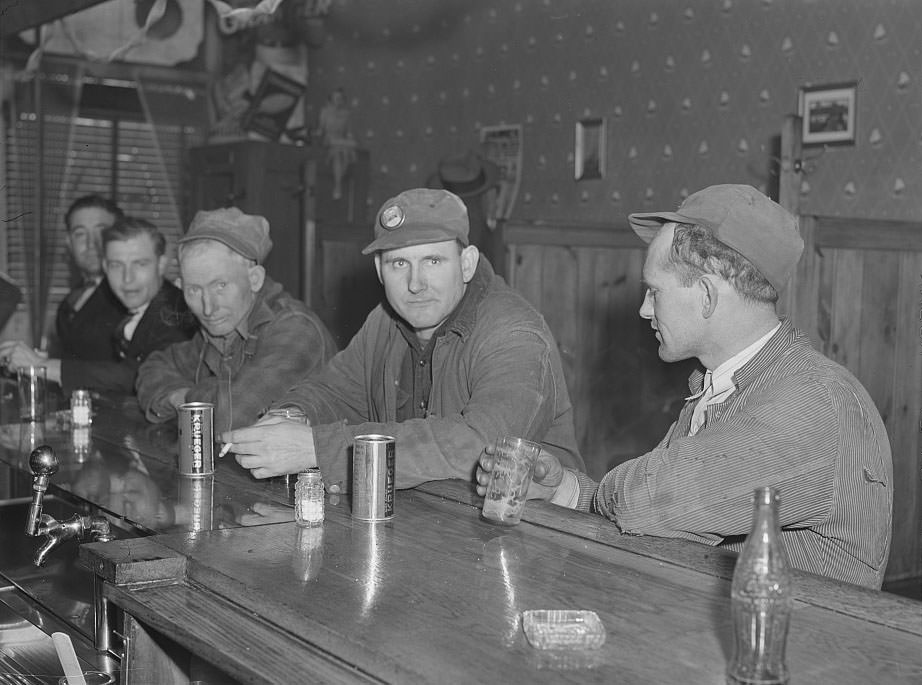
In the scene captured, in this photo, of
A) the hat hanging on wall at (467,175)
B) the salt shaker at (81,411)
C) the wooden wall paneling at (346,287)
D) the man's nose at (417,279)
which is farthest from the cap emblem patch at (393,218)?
the hat hanging on wall at (467,175)

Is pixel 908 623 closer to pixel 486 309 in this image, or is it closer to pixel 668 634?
pixel 668 634

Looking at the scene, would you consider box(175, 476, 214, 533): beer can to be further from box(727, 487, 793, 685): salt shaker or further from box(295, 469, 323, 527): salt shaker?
box(727, 487, 793, 685): salt shaker

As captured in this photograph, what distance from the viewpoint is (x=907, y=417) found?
3920 mm

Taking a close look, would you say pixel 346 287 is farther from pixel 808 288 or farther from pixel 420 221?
pixel 420 221

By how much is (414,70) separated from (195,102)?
196 centimetres

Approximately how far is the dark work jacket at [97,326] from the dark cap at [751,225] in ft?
9.49

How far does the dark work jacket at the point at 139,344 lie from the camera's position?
376 cm

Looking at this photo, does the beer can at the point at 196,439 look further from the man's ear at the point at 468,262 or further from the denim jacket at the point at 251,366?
the man's ear at the point at 468,262

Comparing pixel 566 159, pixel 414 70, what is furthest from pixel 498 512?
pixel 414 70

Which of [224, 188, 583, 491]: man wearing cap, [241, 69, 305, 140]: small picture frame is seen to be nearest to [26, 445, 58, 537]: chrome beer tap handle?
[224, 188, 583, 491]: man wearing cap

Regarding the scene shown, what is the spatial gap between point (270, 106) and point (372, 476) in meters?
6.38

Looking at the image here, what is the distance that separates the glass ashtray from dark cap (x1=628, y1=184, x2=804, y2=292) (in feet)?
2.85

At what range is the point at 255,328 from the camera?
315cm

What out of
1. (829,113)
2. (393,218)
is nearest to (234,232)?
(393,218)
